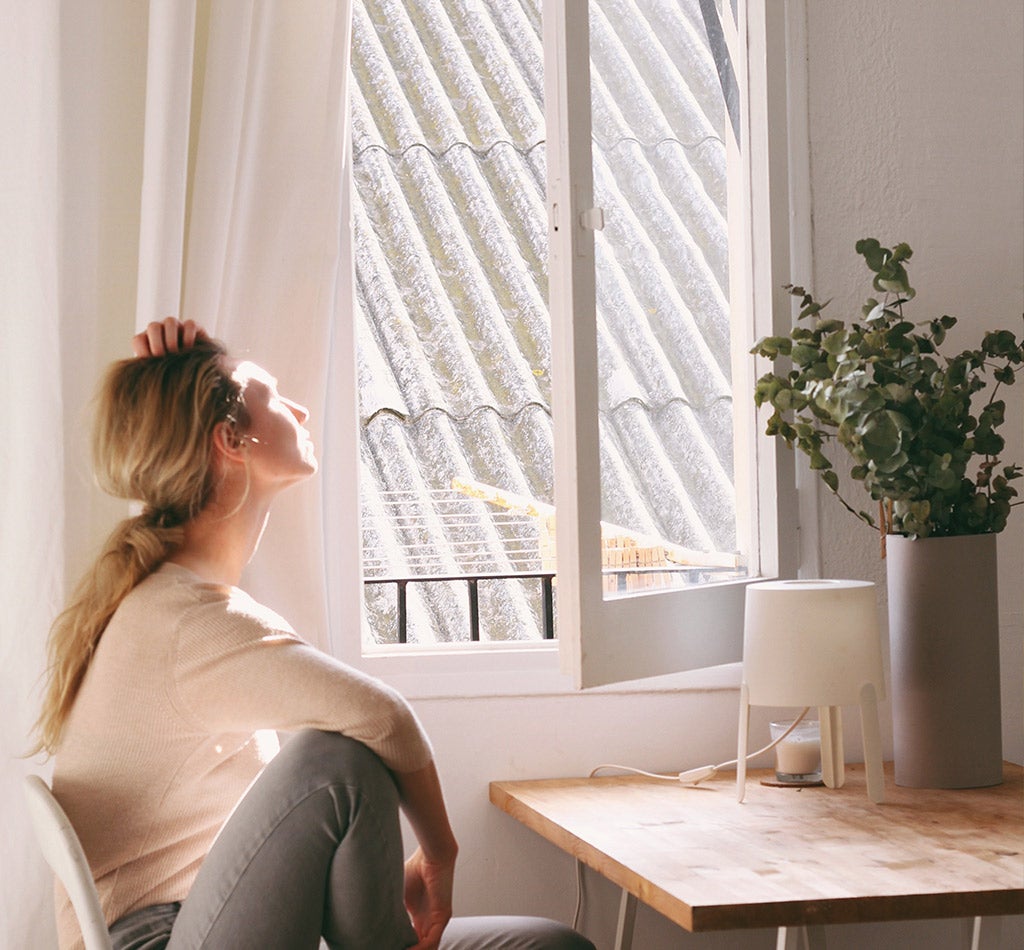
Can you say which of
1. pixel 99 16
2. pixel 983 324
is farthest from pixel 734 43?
pixel 99 16

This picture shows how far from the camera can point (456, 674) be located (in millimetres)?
A: 2197

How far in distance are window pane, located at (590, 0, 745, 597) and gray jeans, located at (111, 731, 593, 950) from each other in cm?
68

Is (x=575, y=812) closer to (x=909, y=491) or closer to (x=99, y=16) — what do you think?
(x=909, y=491)

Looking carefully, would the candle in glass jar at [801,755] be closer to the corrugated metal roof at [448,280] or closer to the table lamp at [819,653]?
the table lamp at [819,653]

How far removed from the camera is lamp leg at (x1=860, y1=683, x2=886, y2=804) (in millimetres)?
1828

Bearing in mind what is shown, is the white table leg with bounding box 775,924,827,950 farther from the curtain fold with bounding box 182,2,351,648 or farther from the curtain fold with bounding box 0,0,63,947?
the curtain fold with bounding box 0,0,63,947

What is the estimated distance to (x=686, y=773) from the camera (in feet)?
6.71

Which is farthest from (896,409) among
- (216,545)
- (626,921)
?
(216,545)

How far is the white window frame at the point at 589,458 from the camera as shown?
6.06 feet

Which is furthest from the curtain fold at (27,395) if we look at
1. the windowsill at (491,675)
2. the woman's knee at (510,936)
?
the woman's knee at (510,936)

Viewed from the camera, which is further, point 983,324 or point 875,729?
point 983,324

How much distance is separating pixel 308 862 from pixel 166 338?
730 mm

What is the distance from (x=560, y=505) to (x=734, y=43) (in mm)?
866

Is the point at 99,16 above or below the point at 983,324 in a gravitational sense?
above
